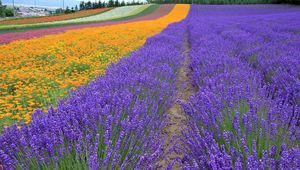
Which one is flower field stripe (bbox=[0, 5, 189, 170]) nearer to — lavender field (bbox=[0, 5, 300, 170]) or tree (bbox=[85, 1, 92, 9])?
lavender field (bbox=[0, 5, 300, 170])

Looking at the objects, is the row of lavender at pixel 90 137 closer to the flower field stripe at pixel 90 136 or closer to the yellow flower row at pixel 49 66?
the flower field stripe at pixel 90 136

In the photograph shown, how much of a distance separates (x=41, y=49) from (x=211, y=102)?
6.29 metres

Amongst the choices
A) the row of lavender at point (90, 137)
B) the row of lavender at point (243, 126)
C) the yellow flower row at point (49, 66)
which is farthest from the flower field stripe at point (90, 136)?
the yellow flower row at point (49, 66)

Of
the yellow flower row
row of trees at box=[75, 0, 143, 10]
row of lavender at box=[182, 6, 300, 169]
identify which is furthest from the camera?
row of trees at box=[75, 0, 143, 10]

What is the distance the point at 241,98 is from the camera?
2357mm

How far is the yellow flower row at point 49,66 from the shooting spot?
3.92 metres

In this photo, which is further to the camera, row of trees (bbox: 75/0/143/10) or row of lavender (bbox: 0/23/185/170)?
row of trees (bbox: 75/0/143/10)

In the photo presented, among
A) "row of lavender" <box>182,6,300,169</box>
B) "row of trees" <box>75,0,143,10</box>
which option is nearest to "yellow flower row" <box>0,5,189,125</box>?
"row of lavender" <box>182,6,300,169</box>

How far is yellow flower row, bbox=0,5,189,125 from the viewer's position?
12.9 feet

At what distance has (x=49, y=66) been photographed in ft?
19.2

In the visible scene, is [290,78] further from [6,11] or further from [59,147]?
[6,11]

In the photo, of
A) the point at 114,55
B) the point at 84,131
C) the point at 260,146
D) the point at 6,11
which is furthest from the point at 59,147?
the point at 6,11

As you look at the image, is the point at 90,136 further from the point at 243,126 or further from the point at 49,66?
the point at 49,66

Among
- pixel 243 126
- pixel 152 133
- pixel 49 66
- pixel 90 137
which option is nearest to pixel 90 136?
pixel 90 137
